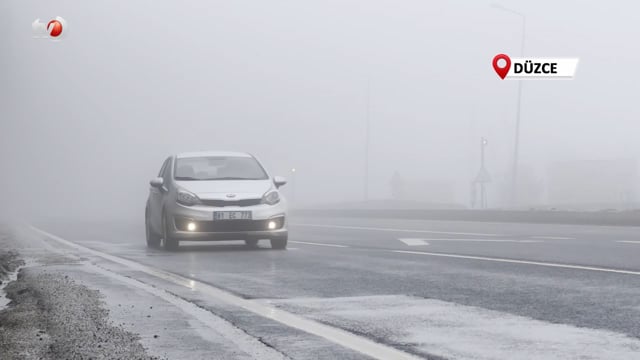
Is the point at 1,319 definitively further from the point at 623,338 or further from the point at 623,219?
the point at 623,219

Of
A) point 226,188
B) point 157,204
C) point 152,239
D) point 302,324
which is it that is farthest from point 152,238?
point 302,324

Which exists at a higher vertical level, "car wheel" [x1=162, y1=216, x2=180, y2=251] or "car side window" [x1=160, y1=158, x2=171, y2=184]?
"car side window" [x1=160, y1=158, x2=171, y2=184]

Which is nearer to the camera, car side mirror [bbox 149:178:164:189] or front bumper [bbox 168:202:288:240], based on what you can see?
front bumper [bbox 168:202:288:240]

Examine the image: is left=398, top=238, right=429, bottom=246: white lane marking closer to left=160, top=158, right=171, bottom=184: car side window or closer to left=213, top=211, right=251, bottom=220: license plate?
left=213, top=211, right=251, bottom=220: license plate

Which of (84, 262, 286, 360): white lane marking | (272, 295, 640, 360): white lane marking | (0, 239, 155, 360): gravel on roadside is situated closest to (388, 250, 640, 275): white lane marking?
(272, 295, 640, 360): white lane marking

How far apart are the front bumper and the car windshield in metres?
0.91

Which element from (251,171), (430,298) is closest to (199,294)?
(430,298)

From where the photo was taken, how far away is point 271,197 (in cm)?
1623

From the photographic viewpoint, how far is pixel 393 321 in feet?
22.5

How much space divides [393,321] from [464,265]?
5059 millimetres

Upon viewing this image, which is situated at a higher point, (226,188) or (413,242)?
(226,188)

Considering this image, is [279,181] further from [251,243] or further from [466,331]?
[466,331]

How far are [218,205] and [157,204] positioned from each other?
5.44 feet

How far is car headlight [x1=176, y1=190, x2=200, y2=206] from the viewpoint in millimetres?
15883
